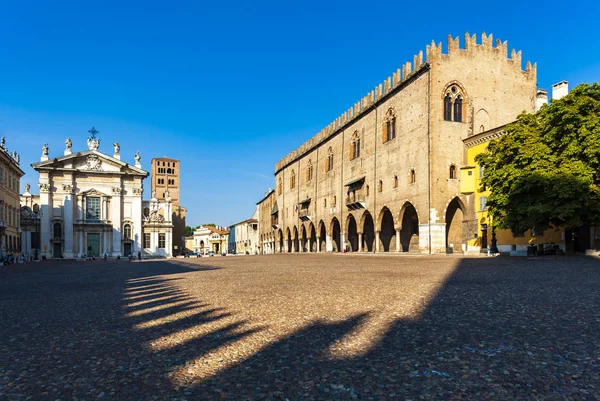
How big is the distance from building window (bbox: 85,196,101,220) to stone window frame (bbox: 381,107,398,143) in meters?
38.1

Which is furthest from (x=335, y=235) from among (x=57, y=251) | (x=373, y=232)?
(x=57, y=251)

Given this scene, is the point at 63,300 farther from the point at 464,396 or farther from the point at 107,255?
the point at 107,255

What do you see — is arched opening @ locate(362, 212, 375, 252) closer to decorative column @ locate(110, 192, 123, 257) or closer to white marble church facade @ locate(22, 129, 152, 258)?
white marble church facade @ locate(22, 129, 152, 258)

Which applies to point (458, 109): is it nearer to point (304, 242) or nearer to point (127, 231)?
point (304, 242)

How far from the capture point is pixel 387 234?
146ft

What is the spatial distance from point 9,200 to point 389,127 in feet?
122

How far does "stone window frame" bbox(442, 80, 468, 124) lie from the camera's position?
35250 mm

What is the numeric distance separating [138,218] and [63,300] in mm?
53475

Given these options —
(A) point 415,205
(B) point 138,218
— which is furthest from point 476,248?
(B) point 138,218

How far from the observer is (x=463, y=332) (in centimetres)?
584

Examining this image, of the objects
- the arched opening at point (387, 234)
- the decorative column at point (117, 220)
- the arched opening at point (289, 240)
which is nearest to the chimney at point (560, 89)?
the arched opening at point (387, 234)

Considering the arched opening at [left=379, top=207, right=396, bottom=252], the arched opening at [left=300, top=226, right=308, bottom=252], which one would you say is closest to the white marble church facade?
the arched opening at [left=300, top=226, right=308, bottom=252]

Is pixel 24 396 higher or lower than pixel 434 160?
lower

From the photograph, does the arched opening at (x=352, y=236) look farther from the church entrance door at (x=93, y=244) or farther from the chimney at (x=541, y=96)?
the church entrance door at (x=93, y=244)
